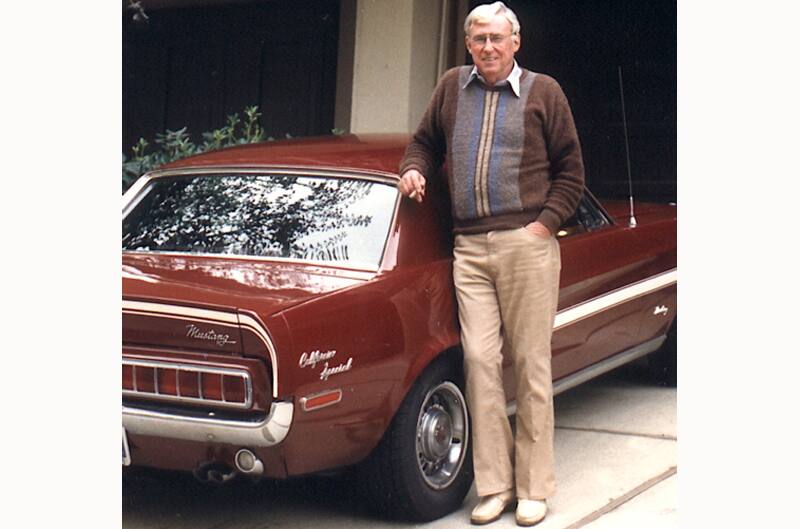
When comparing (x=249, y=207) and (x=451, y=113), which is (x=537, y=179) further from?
(x=249, y=207)

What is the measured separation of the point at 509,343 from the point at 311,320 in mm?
955

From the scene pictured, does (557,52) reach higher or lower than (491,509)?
higher

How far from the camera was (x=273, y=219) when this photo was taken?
482 cm

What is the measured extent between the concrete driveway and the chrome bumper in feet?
2.28

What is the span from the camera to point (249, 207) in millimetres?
4906

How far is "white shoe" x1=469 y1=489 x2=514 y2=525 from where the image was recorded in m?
4.59

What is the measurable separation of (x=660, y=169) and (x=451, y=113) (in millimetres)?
5776

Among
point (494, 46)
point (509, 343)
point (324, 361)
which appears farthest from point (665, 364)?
point (324, 361)

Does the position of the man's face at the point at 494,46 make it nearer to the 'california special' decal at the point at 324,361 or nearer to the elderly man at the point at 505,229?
the elderly man at the point at 505,229

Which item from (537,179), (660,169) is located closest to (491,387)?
(537,179)

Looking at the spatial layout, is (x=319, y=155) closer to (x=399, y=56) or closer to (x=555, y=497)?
(x=555, y=497)

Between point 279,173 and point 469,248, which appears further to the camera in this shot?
point 279,173

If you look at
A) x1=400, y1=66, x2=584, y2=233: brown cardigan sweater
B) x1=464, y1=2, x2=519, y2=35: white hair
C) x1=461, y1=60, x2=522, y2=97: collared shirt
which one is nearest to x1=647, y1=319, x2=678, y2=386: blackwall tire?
x1=400, y1=66, x2=584, y2=233: brown cardigan sweater

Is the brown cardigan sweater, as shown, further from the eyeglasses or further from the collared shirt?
the eyeglasses
